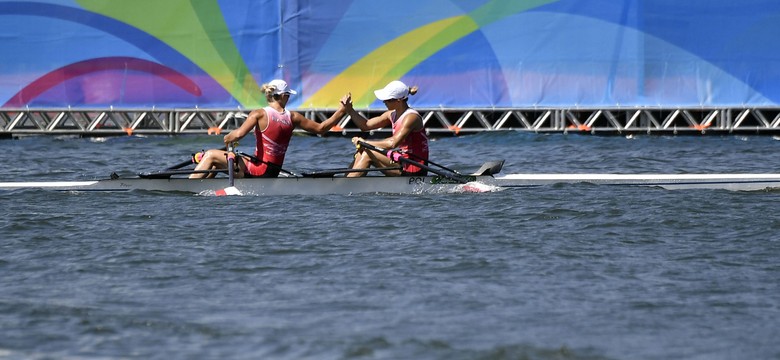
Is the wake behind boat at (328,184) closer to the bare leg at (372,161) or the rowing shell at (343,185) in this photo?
the rowing shell at (343,185)

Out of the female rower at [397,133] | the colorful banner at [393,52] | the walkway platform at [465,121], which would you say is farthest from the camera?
the walkway platform at [465,121]

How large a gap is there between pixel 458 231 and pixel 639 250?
179 cm

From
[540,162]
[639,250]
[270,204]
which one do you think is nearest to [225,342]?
[639,250]

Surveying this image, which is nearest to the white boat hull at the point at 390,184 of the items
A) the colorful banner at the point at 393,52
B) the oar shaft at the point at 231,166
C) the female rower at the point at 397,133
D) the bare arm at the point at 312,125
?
the oar shaft at the point at 231,166

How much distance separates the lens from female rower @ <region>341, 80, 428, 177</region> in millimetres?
14297

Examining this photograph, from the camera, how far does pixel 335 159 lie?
21531 millimetres

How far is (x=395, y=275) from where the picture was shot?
380 inches

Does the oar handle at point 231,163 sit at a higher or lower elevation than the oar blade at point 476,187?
higher

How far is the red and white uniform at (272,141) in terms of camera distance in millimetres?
14328

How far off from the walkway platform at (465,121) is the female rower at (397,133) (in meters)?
9.51

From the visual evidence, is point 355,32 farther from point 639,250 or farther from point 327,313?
point 327,313

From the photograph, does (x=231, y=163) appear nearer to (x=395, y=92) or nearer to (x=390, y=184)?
(x=390, y=184)

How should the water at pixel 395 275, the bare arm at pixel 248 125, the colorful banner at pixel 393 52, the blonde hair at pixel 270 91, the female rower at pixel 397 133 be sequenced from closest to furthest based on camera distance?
the water at pixel 395 275 < the bare arm at pixel 248 125 < the blonde hair at pixel 270 91 < the female rower at pixel 397 133 < the colorful banner at pixel 393 52

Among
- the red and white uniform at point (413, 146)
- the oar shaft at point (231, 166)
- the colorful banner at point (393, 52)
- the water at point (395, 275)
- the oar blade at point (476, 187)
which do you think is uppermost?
the colorful banner at point (393, 52)
